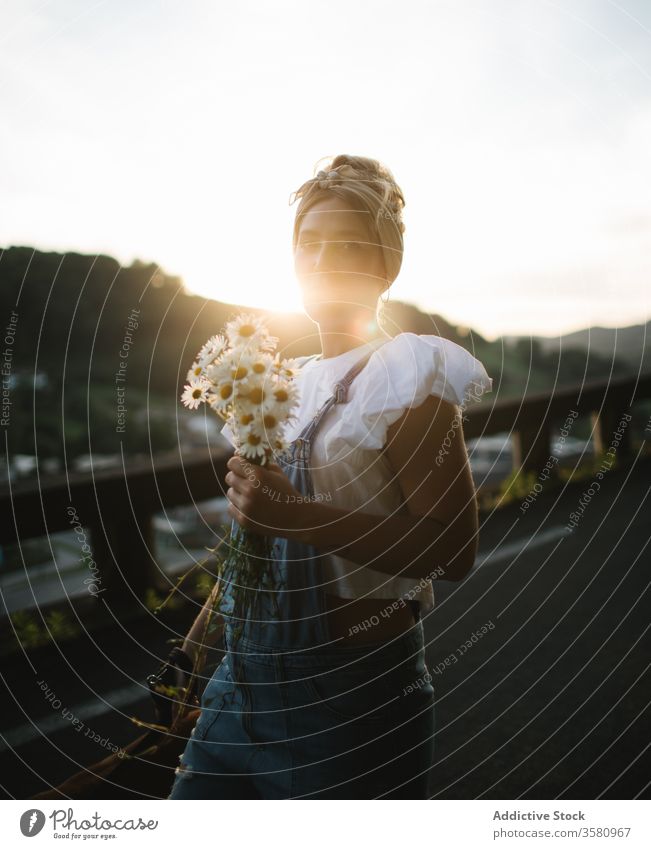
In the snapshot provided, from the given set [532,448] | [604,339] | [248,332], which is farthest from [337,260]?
[532,448]

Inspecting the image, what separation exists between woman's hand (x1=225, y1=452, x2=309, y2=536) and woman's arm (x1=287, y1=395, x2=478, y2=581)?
24 millimetres

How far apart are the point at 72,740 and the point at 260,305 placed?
2.52 meters

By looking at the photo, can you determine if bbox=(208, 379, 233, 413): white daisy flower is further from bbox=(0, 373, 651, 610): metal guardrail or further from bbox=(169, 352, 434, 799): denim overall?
bbox=(0, 373, 651, 610): metal guardrail

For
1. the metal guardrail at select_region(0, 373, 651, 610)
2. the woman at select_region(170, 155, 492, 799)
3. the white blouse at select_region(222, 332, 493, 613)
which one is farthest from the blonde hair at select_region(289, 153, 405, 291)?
the metal guardrail at select_region(0, 373, 651, 610)

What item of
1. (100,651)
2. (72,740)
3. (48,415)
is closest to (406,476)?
(72,740)

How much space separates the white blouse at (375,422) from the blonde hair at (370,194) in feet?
0.74

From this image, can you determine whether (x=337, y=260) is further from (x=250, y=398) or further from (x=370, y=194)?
(x=250, y=398)

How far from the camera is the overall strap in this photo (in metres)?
1.58

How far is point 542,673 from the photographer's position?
3.93 metres

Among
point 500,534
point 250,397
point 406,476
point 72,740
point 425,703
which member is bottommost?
point 72,740

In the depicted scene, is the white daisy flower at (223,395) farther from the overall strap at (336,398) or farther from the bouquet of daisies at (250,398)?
the overall strap at (336,398)

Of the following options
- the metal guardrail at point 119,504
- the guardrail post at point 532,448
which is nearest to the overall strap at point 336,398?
the metal guardrail at point 119,504

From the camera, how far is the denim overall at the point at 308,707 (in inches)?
60.3

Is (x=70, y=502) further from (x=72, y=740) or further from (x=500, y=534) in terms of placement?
(x=500, y=534)
